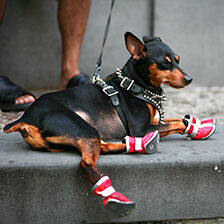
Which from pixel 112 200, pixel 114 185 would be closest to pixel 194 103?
pixel 114 185

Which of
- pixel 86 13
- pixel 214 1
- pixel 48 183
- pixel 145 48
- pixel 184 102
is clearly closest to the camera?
pixel 48 183

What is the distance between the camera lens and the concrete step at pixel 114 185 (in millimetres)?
1477

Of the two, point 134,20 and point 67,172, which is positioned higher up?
point 134,20

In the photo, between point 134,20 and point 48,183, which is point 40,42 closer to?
point 134,20

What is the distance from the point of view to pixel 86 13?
10.2 ft

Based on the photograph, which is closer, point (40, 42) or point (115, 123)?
point (115, 123)

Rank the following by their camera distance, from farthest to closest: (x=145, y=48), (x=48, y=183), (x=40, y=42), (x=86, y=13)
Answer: (x=40, y=42)
(x=86, y=13)
(x=145, y=48)
(x=48, y=183)

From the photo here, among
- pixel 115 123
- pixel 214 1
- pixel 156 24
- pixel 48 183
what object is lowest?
pixel 48 183

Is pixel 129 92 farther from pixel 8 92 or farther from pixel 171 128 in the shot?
pixel 8 92

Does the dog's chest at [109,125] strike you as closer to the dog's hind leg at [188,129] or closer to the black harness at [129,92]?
the black harness at [129,92]

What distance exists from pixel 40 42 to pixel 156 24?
1.39 metres

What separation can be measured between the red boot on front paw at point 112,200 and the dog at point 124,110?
0.87ft

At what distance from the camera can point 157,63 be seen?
183 cm

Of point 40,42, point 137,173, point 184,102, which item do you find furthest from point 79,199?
point 40,42
